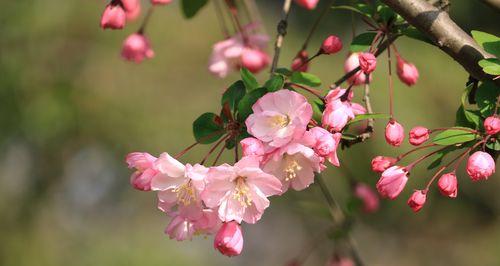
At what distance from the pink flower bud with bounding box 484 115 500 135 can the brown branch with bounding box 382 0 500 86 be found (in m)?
0.08

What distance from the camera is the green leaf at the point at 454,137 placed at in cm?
96

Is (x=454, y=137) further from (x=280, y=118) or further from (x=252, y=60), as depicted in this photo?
(x=252, y=60)

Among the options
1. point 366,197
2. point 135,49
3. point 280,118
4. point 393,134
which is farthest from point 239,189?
point 366,197

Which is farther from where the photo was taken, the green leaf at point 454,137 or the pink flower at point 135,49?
the pink flower at point 135,49

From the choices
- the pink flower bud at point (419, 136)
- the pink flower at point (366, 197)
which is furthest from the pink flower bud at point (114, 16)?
the pink flower at point (366, 197)

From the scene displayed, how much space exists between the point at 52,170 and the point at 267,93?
2.85m

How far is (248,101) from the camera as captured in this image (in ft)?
3.23

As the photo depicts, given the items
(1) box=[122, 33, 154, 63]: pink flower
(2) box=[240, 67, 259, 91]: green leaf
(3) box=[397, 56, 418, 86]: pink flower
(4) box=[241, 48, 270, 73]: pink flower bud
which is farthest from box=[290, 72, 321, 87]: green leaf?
(1) box=[122, 33, 154, 63]: pink flower

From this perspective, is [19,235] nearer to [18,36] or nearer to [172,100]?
[18,36]

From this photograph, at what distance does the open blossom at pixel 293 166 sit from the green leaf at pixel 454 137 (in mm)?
158

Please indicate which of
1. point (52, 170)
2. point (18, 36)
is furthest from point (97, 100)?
point (18, 36)

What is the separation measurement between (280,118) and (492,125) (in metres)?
0.25

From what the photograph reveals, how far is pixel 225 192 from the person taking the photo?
0.95 metres

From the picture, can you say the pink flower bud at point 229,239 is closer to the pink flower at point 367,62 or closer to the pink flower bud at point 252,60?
the pink flower at point 367,62
